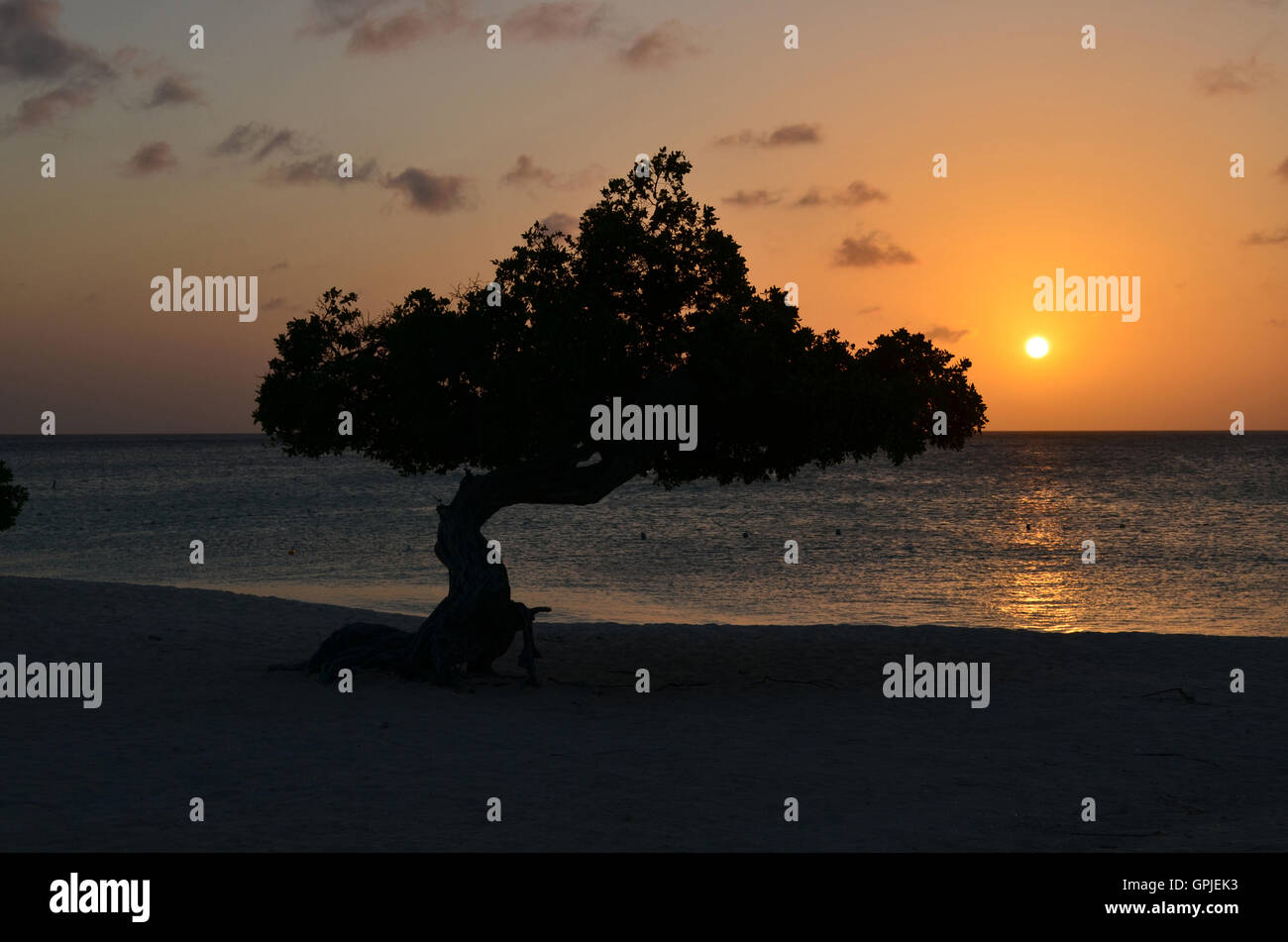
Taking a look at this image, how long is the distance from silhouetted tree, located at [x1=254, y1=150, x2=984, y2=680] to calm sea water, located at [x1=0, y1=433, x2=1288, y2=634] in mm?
15806

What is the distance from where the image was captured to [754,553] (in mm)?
62219

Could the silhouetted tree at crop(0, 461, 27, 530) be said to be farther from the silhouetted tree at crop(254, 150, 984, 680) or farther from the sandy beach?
the silhouetted tree at crop(254, 150, 984, 680)

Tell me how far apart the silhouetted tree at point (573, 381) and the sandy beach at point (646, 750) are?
2.79 meters

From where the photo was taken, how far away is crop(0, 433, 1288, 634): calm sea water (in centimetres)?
4097

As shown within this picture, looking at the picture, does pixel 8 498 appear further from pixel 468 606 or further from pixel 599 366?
pixel 599 366

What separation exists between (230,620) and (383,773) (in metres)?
14.2

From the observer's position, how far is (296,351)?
20844 mm

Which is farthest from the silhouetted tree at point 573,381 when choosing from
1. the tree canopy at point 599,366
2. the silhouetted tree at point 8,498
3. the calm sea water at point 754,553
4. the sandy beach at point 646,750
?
the calm sea water at point 754,553

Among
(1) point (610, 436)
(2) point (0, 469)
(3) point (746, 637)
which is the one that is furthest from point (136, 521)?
(1) point (610, 436)

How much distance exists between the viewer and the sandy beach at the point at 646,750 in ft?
39.7

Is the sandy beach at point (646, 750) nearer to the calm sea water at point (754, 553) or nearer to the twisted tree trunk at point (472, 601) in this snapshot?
the twisted tree trunk at point (472, 601)

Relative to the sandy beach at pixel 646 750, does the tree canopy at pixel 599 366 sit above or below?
above

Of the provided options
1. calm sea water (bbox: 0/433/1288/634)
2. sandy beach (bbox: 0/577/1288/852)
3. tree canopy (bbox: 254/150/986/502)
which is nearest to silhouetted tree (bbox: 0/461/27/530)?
sandy beach (bbox: 0/577/1288/852)
